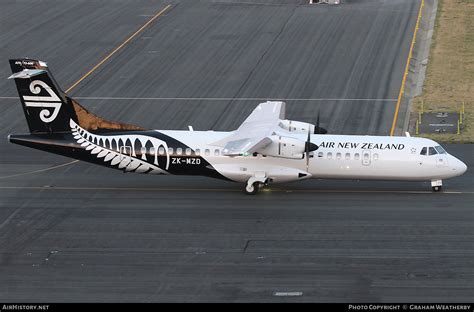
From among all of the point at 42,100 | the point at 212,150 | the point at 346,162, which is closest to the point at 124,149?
the point at 212,150

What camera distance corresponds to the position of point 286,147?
45.8 metres

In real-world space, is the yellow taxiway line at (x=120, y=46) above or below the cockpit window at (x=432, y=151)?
below

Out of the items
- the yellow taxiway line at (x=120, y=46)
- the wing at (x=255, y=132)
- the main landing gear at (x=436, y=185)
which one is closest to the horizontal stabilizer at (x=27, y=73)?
the wing at (x=255, y=132)

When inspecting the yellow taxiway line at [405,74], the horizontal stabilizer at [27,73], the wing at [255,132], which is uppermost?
the horizontal stabilizer at [27,73]

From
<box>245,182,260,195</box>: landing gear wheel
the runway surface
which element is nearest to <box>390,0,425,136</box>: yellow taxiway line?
the runway surface

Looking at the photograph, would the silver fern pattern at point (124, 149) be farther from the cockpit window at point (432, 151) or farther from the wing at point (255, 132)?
the cockpit window at point (432, 151)

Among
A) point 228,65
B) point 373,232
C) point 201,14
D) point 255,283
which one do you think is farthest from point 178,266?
point 201,14

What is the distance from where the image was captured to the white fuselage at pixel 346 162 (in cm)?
4697

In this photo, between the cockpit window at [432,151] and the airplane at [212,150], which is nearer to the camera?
the airplane at [212,150]

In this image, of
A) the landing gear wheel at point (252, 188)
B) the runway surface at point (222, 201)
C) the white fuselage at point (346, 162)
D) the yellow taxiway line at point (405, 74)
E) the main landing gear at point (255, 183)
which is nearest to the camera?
the runway surface at point (222, 201)

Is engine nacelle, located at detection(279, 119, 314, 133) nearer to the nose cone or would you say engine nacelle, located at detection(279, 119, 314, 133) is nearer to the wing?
the wing

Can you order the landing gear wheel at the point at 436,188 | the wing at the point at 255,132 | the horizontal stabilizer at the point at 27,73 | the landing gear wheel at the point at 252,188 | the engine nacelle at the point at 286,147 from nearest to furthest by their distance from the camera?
the wing at the point at 255,132
the engine nacelle at the point at 286,147
the horizontal stabilizer at the point at 27,73
the landing gear wheel at the point at 252,188
the landing gear wheel at the point at 436,188

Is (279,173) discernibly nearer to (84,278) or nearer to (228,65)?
(84,278)

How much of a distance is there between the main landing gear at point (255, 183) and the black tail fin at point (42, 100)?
9481mm
